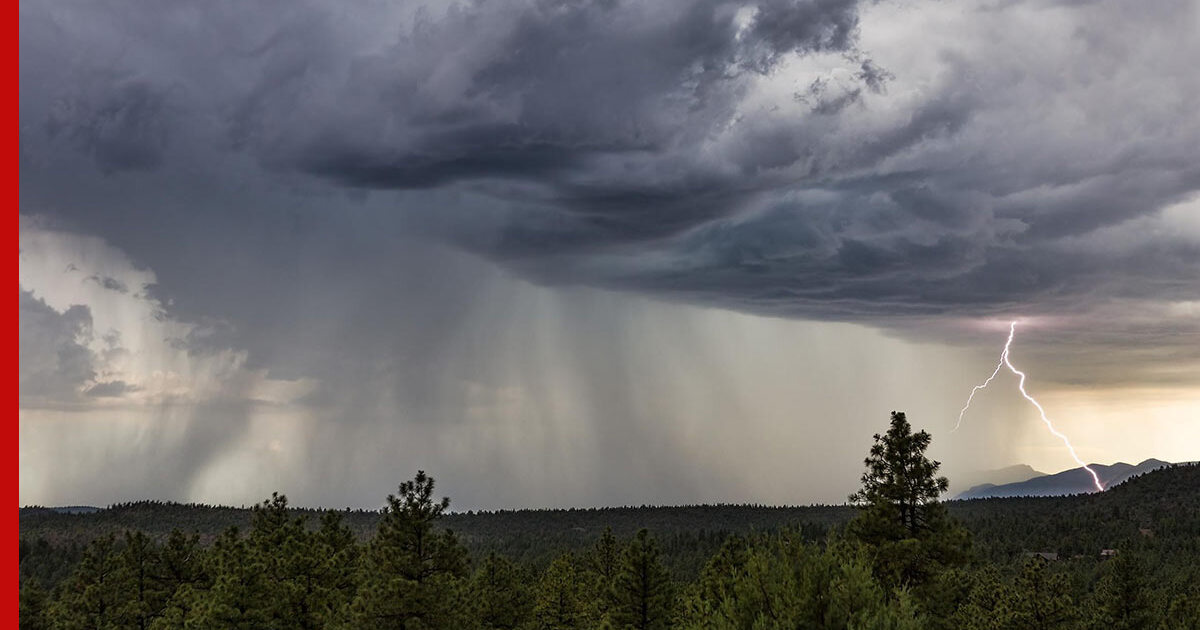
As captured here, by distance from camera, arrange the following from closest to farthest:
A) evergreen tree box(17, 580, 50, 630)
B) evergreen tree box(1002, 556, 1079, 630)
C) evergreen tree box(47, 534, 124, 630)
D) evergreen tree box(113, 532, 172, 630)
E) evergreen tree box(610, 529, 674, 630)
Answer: evergreen tree box(1002, 556, 1079, 630) → evergreen tree box(113, 532, 172, 630) → evergreen tree box(47, 534, 124, 630) → evergreen tree box(610, 529, 674, 630) → evergreen tree box(17, 580, 50, 630)

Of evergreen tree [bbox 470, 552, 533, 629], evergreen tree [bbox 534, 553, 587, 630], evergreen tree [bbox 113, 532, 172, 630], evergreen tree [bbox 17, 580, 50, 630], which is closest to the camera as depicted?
evergreen tree [bbox 113, 532, 172, 630]

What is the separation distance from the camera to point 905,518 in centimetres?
3794

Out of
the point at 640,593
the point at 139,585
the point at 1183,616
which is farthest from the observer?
the point at 1183,616

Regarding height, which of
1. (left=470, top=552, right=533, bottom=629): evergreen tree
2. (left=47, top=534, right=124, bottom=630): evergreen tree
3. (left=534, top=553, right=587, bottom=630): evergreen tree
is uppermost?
(left=47, top=534, right=124, bottom=630): evergreen tree

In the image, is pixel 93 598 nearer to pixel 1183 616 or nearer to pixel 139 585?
pixel 139 585

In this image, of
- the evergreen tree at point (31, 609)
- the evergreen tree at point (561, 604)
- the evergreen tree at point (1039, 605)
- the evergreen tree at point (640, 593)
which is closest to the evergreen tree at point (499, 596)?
the evergreen tree at point (561, 604)

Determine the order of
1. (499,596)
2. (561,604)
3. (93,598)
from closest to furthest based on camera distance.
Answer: (93,598) < (499,596) < (561,604)

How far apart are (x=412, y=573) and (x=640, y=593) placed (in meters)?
20.6

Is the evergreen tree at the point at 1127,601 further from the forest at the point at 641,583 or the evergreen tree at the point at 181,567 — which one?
the evergreen tree at the point at 181,567

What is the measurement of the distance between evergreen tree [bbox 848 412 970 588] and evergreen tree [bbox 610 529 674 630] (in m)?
23.1

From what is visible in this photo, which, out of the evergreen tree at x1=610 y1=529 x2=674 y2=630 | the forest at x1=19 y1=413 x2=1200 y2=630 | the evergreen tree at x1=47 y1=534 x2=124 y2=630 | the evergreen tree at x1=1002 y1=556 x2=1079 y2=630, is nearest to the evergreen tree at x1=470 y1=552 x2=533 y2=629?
the forest at x1=19 y1=413 x2=1200 y2=630

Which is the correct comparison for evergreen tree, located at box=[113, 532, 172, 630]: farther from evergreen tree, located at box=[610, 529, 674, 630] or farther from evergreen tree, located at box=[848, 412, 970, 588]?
evergreen tree, located at box=[848, 412, 970, 588]

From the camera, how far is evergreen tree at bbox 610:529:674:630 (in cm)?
5869

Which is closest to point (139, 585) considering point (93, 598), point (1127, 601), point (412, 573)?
point (93, 598)
